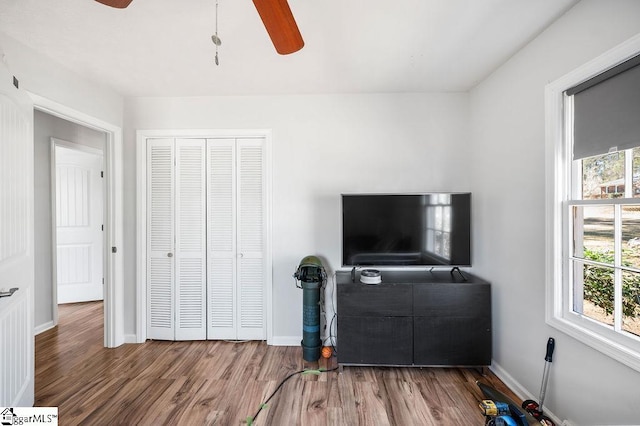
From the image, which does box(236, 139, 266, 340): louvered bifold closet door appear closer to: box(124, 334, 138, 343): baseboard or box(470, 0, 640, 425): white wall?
box(124, 334, 138, 343): baseboard

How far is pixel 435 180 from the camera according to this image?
2.67 meters

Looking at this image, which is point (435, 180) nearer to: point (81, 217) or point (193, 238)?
point (193, 238)

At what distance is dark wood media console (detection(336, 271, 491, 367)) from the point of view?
7.21 feet

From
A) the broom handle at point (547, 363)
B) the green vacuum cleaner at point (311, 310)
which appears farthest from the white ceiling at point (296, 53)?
the broom handle at point (547, 363)

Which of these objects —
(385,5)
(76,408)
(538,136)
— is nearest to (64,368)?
(76,408)

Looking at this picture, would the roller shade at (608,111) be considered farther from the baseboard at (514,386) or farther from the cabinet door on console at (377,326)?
the baseboard at (514,386)

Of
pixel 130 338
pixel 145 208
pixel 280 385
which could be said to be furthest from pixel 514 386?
pixel 145 208

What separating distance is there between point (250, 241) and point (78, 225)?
3.02 meters

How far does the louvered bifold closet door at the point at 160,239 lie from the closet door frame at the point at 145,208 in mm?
41

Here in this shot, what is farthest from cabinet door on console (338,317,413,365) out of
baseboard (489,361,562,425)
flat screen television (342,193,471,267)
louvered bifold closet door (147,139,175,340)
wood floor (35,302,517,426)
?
louvered bifold closet door (147,139,175,340)

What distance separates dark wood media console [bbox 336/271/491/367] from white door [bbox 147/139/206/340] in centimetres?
150

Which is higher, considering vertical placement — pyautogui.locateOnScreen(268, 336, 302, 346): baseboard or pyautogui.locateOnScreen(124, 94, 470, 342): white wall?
pyautogui.locateOnScreen(124, 94, 470, 342): white wall

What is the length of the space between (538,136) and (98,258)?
17.5 feet

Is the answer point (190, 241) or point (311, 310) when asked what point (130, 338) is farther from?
point (311, 310)
